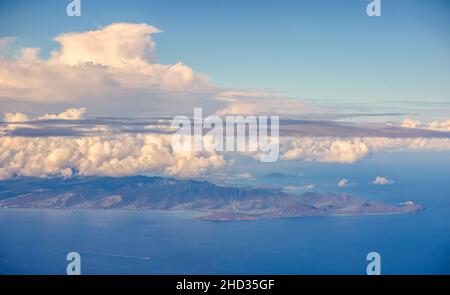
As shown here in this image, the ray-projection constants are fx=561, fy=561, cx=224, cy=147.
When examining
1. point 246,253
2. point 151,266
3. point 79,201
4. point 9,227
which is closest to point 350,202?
point 246,253

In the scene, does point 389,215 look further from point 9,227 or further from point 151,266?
point 9,227

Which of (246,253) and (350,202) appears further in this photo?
(350,202)

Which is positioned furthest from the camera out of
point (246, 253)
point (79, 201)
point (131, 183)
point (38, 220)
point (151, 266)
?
point (131, 183)

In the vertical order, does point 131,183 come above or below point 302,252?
above
